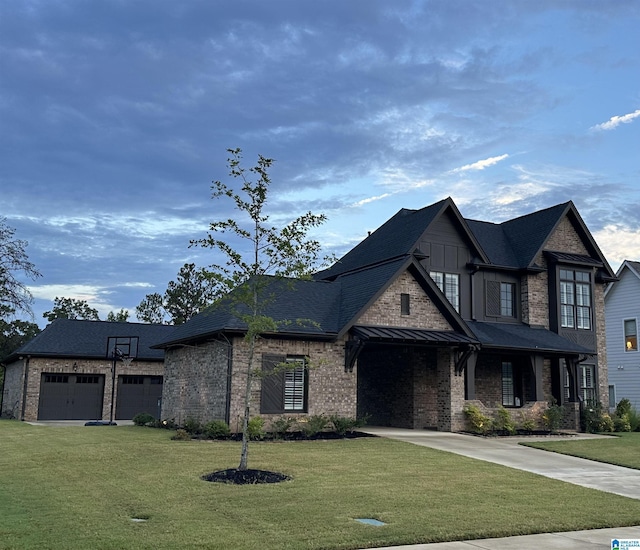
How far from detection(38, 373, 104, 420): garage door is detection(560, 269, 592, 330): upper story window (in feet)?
79.3

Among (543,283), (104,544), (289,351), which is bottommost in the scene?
(104,544)

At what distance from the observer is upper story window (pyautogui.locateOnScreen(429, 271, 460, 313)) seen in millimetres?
29125

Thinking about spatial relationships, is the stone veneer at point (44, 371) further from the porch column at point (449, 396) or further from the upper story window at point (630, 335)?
the upper story window at point (630, 335)

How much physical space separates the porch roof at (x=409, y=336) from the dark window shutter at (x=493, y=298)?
5563mm

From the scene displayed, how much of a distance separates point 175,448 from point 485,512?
9694 mm

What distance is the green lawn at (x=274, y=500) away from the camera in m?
9.16

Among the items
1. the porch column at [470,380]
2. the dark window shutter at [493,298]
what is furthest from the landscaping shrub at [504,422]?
the dark window shutter at [493,298]

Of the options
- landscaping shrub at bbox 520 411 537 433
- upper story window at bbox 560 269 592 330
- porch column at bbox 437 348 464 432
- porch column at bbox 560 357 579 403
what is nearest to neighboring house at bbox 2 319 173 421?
porch column at bbox 437 348 464 432

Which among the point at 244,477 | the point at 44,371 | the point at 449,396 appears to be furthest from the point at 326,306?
the point at 44,371

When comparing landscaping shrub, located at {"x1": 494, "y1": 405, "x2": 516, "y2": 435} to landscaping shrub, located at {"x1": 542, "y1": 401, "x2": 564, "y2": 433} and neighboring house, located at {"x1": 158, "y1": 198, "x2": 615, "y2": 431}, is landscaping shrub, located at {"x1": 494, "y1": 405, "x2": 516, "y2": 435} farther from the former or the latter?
landscaping shrub, located at {"x1": 542, "y1": 401, "x2": 564, "y2": 433}

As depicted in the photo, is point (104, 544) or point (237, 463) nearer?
point (104, 544)

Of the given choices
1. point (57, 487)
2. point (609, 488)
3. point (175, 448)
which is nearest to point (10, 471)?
point (57, 487)

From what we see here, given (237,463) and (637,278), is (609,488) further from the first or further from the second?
(637,278)

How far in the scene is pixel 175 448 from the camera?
18.3m
